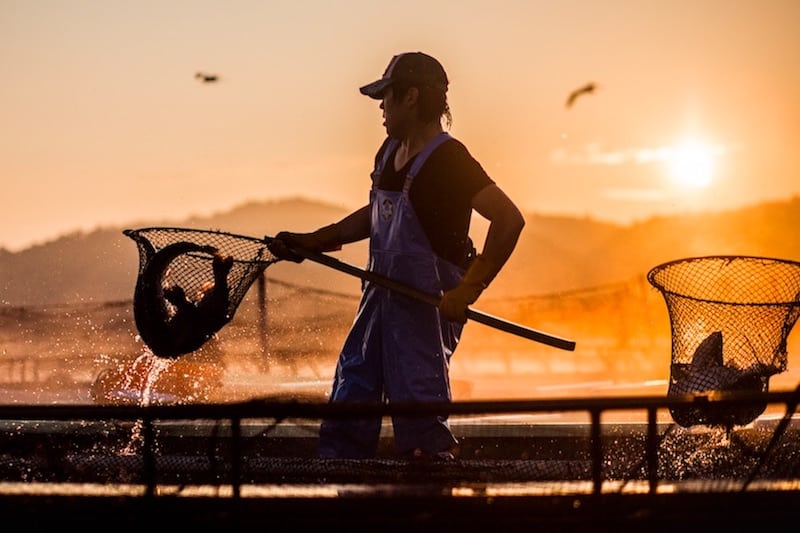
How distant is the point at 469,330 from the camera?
23547mm

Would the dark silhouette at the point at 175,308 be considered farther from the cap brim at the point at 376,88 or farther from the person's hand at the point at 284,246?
the cap brim at the point at 376,88

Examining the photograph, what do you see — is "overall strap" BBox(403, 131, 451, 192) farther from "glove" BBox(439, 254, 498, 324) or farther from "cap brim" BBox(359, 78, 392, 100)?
"glove" BBox(439, 254, 498, 324)

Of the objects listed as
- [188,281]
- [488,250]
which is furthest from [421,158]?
[188,281]

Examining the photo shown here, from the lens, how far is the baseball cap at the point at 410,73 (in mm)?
5809

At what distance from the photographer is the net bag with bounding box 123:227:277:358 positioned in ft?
20.0

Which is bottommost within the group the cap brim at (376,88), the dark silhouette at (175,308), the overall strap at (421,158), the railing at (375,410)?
the railing at (375,410)

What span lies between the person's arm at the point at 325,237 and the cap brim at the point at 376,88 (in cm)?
60

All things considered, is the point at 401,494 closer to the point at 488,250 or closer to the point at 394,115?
the point at 488,250

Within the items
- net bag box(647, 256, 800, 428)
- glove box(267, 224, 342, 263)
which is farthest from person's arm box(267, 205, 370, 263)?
net bag box(647, 256, 800, 428)

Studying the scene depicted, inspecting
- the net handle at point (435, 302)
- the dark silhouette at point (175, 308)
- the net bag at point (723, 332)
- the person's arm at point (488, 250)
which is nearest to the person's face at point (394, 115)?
the person's arm at point (488, 250)

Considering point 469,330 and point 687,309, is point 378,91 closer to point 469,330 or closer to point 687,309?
point 687,309

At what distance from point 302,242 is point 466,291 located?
99 cm

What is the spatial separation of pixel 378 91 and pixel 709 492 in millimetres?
2293

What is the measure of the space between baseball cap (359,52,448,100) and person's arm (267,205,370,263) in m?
0.63
